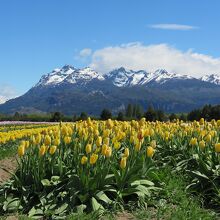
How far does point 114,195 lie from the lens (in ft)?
27.0

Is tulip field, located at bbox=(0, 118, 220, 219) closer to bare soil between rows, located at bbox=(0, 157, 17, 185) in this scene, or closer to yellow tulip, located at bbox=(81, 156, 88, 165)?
yellow tulip, located at bbox=(81, 156, 88, 165)

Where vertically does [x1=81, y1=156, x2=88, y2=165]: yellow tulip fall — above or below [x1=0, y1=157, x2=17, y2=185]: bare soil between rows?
above

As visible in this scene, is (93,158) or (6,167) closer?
(93,158)

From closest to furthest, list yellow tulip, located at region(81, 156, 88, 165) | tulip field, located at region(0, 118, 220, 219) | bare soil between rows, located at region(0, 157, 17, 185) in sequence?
1. yellow tulip, located at region(81, 156, 88, 165)
2. tulip field, located at region(0, 118, 220, 219)
3. bare soil between rows, located at region(0, 157, 17, 185)

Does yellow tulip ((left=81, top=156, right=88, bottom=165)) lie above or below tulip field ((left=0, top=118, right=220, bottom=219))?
above

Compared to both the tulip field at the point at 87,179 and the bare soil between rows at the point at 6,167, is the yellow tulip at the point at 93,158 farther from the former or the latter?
the bare soil between rows at the point at 6,167

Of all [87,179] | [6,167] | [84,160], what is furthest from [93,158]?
[6,167]

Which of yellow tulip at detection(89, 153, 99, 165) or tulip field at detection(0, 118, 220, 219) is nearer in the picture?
yellow tulip at detection(89, 153, 99, 165)

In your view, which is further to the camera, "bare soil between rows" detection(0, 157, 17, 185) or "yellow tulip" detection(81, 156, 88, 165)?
"bare soil between rows" detection(0, 157, 17, 185)

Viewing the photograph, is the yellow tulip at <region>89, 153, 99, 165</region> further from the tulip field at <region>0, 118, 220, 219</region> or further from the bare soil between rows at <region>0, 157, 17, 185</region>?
the bare soil between rows at <region>0, 157, 17, 185</region>

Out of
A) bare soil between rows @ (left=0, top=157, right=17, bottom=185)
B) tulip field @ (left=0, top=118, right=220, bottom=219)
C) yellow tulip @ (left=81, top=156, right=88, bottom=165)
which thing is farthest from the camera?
bare soil between rows @ (left=0, top=157, right=17, bottom=185)

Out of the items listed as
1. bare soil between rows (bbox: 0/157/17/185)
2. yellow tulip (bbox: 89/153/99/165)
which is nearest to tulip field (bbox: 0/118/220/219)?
yellow tulip (bbox: 89/153/99/165)

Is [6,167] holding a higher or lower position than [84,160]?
lower

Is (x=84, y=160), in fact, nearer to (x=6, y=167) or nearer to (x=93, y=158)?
(x=93, y=158)
